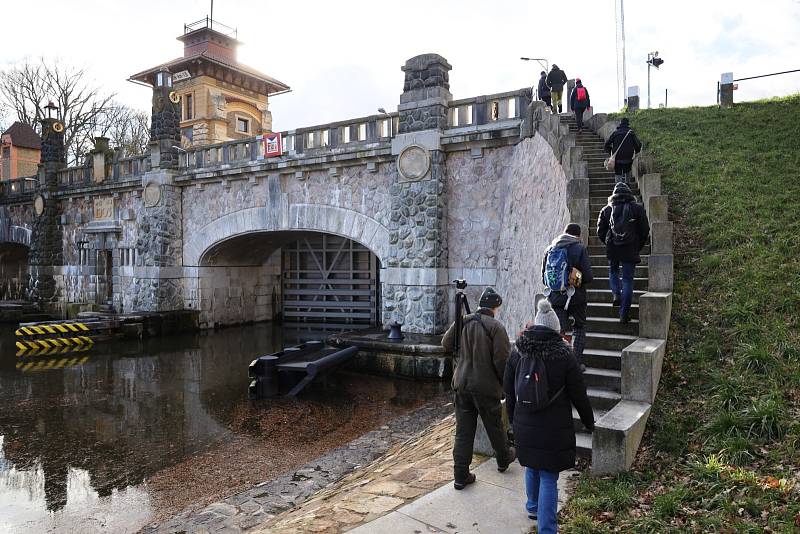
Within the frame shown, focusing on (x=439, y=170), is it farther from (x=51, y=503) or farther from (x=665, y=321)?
(x=51, y=503)

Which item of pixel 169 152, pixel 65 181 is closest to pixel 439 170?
pixel 169 152

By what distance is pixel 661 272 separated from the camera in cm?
601

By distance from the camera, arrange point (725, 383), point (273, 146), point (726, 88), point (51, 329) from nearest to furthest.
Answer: point (725, 383), point (51, 329), point (273, 146), point (726, 88)

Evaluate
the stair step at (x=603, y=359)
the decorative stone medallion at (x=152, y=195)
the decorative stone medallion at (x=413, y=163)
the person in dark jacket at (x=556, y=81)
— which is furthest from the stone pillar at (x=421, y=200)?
the decorative stone medallion at (x=152, y=195)

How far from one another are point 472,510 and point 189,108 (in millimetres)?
31364

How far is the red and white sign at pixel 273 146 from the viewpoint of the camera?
15.9 metres

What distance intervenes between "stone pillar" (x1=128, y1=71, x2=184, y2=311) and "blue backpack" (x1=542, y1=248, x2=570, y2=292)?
54.2ft

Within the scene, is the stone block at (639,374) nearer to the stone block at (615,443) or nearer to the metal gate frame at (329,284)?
the stone block at (615,443)

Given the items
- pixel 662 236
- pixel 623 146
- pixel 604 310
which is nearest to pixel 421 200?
pixel 623 146

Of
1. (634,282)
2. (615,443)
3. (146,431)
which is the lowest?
(146,431)

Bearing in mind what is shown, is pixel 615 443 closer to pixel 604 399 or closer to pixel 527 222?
pixel 604 399

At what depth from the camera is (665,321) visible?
535 cm

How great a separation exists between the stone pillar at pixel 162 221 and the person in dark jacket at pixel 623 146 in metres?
15.1

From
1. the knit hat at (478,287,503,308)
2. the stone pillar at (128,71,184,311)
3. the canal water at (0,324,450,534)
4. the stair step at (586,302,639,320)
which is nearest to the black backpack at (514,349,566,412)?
the knit hat at (478,287,503,308)
